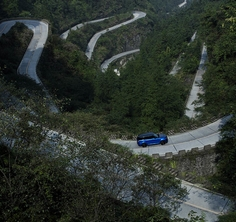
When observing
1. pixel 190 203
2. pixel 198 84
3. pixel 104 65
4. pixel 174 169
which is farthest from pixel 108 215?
pixel 104 65

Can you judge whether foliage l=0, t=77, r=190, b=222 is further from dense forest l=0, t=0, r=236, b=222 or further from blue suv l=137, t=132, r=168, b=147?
blue suv l=137, t=132, r=168, b=147

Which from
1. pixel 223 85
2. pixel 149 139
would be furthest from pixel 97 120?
pixel 223 85

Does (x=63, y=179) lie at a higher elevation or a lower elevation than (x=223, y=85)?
higher

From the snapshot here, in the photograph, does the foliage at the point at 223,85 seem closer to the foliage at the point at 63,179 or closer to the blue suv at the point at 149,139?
the blue suv at the point at 149,139

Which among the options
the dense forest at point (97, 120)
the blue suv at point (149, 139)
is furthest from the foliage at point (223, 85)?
the blue suv at point (149, 139)

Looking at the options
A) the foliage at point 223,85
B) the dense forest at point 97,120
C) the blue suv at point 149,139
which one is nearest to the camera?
the dense forest at point 97,120

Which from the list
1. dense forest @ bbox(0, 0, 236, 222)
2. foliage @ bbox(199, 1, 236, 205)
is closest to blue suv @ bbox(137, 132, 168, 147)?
dense forest @ bbox(0, 0, 236, 222)

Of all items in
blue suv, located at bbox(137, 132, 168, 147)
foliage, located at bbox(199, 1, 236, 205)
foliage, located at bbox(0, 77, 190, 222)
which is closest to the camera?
foliage, located at bbox(0, 77, 190, 222)

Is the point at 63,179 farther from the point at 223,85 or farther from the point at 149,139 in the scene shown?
the point at 223,85
